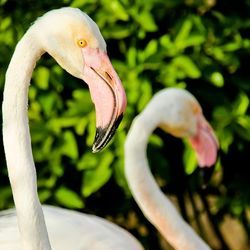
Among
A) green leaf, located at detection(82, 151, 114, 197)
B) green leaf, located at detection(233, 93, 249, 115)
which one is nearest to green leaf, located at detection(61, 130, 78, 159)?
green leaf, located at detection(82, 151, 114, 197)

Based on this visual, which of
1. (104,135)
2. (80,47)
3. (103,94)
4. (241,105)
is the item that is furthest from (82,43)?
(241,105)

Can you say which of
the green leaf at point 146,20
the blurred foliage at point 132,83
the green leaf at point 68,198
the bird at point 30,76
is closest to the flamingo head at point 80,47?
the bird at point 30,76

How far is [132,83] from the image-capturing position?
5.61m

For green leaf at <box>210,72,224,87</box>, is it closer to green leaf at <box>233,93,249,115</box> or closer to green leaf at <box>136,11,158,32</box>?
green leaf at <box>233,93,249,115</box>

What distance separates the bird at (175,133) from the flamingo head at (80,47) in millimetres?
1808

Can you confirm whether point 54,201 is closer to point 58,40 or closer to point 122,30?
point 122,30

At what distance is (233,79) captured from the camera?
242 inches

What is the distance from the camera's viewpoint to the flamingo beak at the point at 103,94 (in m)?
3.10

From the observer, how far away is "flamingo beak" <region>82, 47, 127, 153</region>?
3.10 m

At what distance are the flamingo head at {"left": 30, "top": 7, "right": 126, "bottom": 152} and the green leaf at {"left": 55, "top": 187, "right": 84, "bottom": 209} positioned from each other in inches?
101

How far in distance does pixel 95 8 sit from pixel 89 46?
8.17ft

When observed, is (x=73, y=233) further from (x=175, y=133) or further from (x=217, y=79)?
(x=217, y=79)

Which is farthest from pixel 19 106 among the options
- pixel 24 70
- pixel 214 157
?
pixel 214 157

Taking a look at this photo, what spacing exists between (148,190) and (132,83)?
0.73 metres
